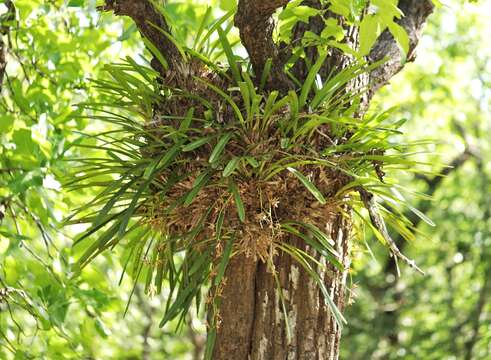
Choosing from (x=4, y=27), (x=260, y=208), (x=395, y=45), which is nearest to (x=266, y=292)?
(x=260, y=208)

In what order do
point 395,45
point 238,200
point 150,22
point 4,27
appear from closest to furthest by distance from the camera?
point 238,200 < point 150,22 < point 395,45 < point 4,27

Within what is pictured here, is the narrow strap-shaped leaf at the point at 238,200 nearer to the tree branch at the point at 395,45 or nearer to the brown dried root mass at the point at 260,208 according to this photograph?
the brown dried root mass at the point at 260,208

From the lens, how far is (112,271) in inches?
101

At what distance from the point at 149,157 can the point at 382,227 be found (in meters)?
0.43

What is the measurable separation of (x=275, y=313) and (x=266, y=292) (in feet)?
0.13

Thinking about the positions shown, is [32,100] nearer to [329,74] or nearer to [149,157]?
[149,157]

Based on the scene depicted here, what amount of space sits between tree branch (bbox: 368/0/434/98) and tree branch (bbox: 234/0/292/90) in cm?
22

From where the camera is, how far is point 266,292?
1.28 m

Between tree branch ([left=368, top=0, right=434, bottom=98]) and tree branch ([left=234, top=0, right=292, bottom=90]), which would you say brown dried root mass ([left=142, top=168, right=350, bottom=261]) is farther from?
tree branch ([left=368, top=0, right=434, bottom=98])

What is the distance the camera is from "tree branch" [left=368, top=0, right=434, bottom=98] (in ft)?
4.83

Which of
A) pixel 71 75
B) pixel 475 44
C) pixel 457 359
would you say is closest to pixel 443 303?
pixel 457 359

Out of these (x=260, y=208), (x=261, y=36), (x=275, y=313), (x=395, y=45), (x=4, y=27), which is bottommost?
(x=275, y=313)

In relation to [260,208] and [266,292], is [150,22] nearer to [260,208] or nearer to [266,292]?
[260,208]

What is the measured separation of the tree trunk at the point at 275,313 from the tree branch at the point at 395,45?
35 cm
